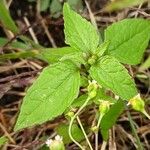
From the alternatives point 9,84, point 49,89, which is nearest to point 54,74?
point 49,89

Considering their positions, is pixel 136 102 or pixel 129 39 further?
pixel 129 39

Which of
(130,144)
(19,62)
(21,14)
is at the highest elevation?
(21,14)

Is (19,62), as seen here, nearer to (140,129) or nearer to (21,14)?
(21,14)

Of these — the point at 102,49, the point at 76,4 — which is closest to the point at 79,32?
the point at 102,49

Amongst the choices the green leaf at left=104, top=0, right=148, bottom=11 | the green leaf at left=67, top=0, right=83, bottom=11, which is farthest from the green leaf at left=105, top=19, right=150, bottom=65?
the green leaf at left=67, top=0, right=83, bottom=11

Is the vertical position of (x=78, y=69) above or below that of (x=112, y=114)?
Result: above

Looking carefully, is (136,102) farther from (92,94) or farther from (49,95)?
(49,95)
